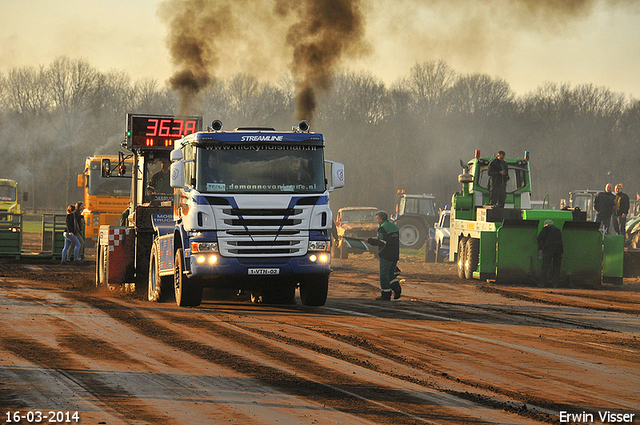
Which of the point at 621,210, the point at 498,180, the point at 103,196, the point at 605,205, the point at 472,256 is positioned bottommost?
the point at 472,256

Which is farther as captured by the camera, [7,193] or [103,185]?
[7,193]

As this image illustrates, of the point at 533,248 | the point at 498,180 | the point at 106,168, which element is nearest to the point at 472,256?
the point at 533,248

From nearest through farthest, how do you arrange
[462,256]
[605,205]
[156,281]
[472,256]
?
1. [156,281]
2. [472,256]
3. [462,256]
4. [605,205]

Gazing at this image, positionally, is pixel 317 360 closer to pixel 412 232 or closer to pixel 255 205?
pixel 255 205

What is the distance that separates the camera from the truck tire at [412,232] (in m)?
34.2

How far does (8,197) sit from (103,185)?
8.31m

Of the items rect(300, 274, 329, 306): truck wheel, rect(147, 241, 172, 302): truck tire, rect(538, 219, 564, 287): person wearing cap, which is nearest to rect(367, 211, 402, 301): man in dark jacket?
rect(300, 274, 329, 306): truck wheel

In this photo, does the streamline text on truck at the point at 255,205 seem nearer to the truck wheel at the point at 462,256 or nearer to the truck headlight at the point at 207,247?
the truck headlight at the point at 207,247

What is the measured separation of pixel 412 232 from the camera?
3431cm

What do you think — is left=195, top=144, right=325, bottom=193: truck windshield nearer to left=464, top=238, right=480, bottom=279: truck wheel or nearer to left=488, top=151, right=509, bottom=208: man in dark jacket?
left=464, top=238, right=480, bottom=279: truck wheel

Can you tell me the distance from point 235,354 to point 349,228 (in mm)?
21645

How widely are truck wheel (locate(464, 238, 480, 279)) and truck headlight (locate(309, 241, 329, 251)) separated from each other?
29.7ft

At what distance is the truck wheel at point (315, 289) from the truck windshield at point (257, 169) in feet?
5.76

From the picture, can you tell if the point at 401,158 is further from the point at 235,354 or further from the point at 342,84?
the point at 235,354
